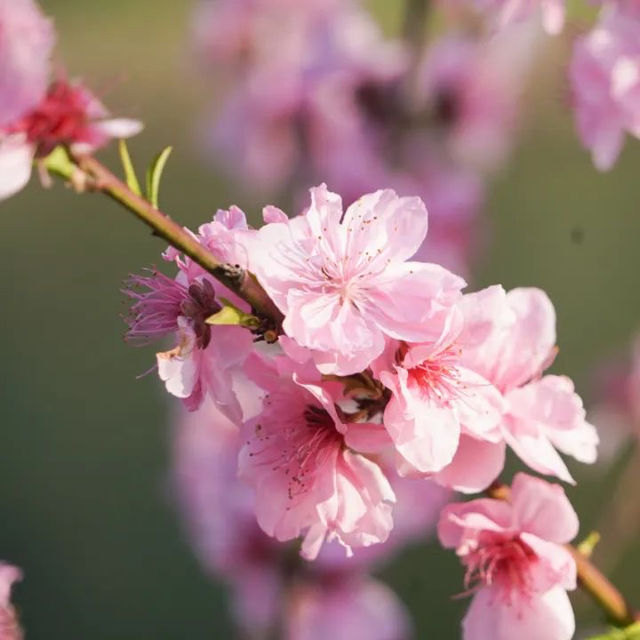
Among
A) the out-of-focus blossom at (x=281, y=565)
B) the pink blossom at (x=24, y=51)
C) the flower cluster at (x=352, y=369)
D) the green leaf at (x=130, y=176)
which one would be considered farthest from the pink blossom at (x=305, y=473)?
the out-of-focus blossom at (x=281, y=565)

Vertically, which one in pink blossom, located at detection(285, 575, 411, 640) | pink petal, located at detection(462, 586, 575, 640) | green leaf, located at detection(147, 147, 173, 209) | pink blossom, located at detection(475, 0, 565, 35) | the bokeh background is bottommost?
the bokeh background

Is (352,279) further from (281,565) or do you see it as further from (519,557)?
(281,565)

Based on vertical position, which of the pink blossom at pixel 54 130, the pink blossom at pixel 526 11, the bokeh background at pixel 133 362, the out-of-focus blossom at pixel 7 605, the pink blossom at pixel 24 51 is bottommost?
the bokeh background at pixel 133 362

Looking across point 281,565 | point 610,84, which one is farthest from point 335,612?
point 610,84

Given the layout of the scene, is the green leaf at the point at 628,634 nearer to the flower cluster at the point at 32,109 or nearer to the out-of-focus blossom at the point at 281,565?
the flower cluster at the point at 32,109

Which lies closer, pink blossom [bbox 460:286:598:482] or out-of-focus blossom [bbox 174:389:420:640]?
pink blossom [bbox 460:286:598:482]

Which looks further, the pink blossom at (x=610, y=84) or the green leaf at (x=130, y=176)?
the pink blossom at (x=610, y=84)

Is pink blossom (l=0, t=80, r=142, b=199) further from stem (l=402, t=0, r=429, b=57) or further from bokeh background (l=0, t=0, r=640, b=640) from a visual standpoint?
bokeh background (l=0, t=0, r=640, b=640)

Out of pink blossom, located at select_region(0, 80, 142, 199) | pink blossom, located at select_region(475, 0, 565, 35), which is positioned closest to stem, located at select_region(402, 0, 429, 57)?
pink blossom, located at select_region(475, 0, 565, 35)

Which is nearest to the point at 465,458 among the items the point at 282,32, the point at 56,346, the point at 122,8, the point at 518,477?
the point at 518,477
